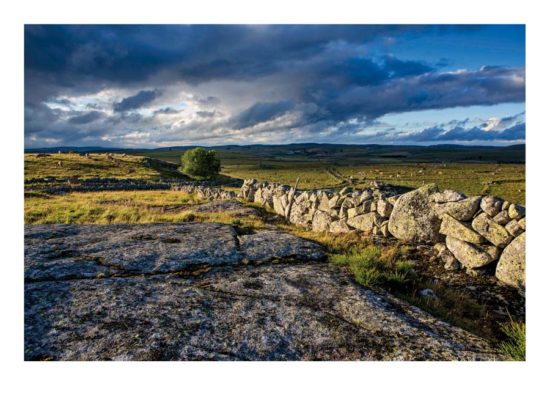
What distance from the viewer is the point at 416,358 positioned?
4383 millimetres

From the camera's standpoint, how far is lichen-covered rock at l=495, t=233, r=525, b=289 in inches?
299

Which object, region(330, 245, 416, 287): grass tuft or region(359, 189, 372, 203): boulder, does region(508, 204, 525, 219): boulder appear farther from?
region(359, 189, 372, 203): boulder

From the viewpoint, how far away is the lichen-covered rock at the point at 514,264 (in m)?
7.61

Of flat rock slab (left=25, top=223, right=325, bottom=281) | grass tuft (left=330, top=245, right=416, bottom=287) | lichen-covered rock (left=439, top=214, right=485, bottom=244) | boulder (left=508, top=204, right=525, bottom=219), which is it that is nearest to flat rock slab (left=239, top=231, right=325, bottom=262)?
flat rock slab (left=25, top=223, right=325, bottom=281)

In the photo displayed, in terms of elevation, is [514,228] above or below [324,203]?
below

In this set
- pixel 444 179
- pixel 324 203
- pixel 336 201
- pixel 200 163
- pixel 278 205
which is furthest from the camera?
pixel 444 179

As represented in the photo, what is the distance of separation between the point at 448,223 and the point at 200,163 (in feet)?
199

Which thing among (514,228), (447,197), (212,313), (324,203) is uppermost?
(447,197)

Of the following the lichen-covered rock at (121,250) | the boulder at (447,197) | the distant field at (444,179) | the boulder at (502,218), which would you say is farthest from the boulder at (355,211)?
the distant field at (444,179)

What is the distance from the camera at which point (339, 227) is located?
13828 mm

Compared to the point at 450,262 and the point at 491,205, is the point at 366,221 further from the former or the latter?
the point at 491,205

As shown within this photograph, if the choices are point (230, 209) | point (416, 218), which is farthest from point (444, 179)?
point (416, 218)

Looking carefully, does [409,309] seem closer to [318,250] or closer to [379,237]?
[318,250]

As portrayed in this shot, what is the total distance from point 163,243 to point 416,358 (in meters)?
6.83
